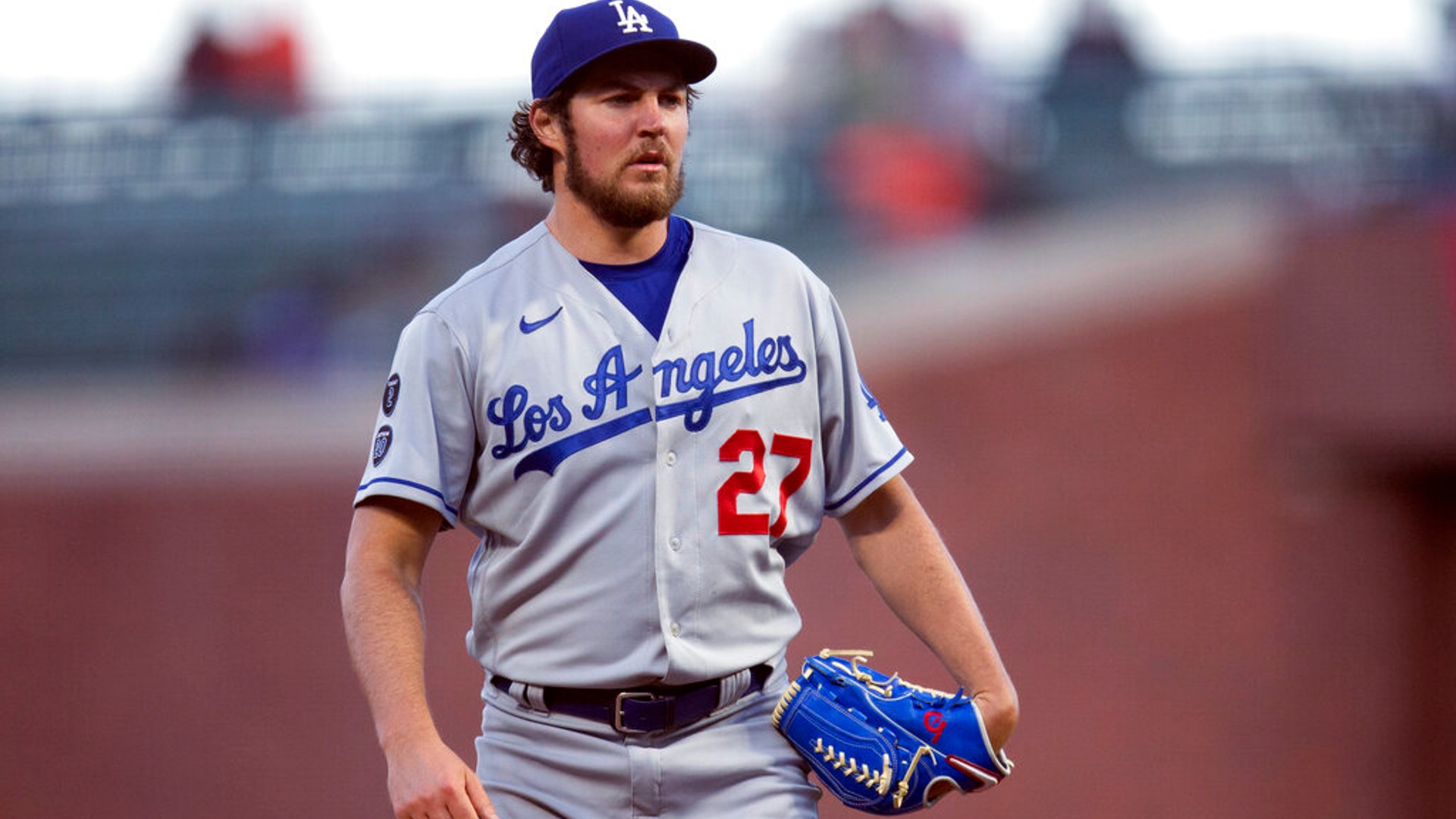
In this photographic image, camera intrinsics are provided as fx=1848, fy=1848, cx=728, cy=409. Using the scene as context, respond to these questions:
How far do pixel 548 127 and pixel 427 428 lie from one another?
60 centimetres

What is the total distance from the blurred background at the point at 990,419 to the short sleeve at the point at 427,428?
18.6ft

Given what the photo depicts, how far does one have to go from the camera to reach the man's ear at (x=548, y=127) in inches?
128

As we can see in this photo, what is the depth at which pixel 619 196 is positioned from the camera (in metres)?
3.16

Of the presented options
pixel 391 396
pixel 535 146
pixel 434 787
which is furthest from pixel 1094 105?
pixel 434 787

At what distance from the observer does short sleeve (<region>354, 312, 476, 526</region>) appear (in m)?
3.02

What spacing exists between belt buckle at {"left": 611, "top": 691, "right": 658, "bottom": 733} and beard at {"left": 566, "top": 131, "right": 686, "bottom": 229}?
0.80 meters

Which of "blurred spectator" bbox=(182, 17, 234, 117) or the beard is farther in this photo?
"blurred spectator" bbox=(182, 17, 234, 117)

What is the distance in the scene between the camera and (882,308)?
894 centimetres

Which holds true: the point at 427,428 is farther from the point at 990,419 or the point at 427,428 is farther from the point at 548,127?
the point at 990,419

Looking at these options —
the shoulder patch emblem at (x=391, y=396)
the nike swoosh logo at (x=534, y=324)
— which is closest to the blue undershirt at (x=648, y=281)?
the nike swoosh logo at (x=534, y=324)

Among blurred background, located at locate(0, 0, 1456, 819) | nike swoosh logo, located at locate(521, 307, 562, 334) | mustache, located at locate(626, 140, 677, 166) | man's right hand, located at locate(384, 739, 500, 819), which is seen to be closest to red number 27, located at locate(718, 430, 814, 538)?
nike swoosh logo, located at locate(521, 307, 562, 334)

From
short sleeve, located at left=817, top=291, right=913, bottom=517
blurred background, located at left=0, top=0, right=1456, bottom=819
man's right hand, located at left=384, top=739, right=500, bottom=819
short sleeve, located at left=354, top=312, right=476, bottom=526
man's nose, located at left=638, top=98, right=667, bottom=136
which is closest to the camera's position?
man's right hand, located at left=384, top=739, right=500, bottom=819

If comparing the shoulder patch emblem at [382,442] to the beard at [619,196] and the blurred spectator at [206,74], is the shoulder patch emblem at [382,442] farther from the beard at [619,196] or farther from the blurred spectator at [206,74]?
the blurred spectator at [206,74]

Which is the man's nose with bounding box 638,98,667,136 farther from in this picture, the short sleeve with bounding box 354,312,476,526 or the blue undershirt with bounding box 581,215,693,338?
the short sleeve with bounding box 354,312,476,526
